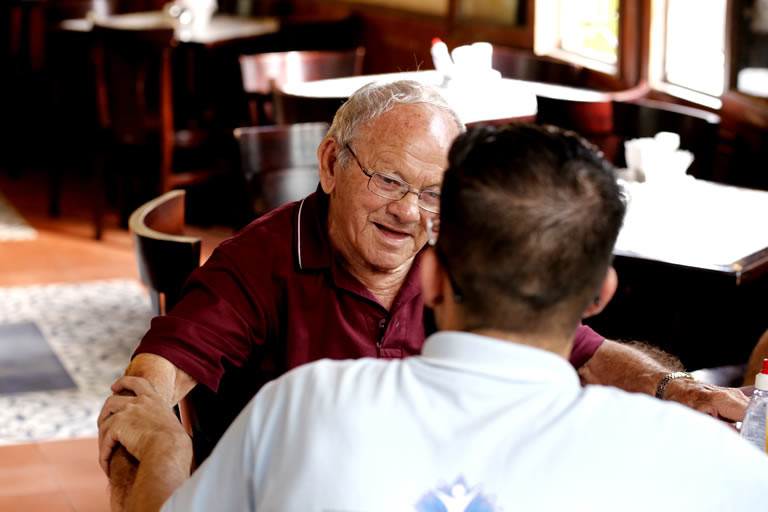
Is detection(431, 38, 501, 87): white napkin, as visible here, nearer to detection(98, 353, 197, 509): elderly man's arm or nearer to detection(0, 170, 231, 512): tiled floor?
detection(0, 170, 231, 512): tiled floor

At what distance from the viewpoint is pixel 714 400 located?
1701 millimetres

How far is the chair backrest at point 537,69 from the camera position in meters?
5.19

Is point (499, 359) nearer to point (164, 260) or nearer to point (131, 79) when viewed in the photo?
point (164, 260)

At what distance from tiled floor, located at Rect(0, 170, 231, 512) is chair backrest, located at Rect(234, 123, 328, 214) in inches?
39.4

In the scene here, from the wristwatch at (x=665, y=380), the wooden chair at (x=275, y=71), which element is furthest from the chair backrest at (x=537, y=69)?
the wristwatch at (x=665, y=380)

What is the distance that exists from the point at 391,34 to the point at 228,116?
1160 millimetres

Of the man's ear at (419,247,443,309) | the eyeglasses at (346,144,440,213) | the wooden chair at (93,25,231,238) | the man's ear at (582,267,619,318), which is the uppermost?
the man's ear at (419,247,443,309)

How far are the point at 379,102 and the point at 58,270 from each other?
3.85 metres

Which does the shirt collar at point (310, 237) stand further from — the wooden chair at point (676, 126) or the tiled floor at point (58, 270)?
the wooden chair at point (676, 126)

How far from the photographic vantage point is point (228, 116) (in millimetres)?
6684

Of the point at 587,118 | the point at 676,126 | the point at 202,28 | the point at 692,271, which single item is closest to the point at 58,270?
the point at 202,28

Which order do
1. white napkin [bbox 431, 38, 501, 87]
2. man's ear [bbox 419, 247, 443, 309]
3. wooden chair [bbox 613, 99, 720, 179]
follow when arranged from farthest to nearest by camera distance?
white napkin [bbox 431, 38, 501, 87]
wooden chair [bbox 613, 99, 720, 179]
man's ear [bbox 419, 247, 443, 309]

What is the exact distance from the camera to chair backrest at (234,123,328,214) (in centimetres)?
324

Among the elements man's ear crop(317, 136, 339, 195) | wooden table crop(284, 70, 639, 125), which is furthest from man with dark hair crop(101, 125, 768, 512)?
wooden table crop(284, 70, 639, 125)
